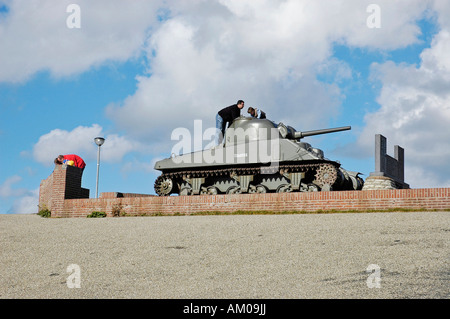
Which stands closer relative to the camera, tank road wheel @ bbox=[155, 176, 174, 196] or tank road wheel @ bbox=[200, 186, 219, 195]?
tank road wheel @ bbox=[200, 186, 219, 195]

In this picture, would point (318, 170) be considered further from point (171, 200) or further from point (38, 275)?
point (38, 275)

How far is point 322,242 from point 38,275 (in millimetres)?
4418

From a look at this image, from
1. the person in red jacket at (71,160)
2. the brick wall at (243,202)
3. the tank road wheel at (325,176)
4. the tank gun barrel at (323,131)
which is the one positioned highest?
the tank gun barrel at (323,131)

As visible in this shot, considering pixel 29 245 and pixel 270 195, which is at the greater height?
pixel 270 195

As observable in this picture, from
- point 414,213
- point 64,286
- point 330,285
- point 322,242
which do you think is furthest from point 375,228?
point 64,286

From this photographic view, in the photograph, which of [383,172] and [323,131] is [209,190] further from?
[383,172]

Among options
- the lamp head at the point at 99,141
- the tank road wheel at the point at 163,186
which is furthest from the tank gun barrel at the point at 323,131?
the lamp head at the point at 99,141

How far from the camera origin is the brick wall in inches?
477

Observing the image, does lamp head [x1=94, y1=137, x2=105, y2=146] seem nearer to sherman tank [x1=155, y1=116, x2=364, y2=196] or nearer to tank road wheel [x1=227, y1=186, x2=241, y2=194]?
sherman tank [x1=155, y1=116, x2=364, y2=196]

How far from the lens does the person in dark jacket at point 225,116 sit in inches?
752

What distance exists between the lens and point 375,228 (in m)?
9.55

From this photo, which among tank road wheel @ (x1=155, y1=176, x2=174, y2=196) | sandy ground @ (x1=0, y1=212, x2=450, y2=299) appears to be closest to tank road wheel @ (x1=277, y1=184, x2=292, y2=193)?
tank road wheel @ (x1=155, y1=176, x2=174, y2=196)

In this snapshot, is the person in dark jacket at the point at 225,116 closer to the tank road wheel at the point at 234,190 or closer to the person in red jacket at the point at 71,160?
the tank road wheel at the point at 234,190

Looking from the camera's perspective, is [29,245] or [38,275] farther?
[29,245]
